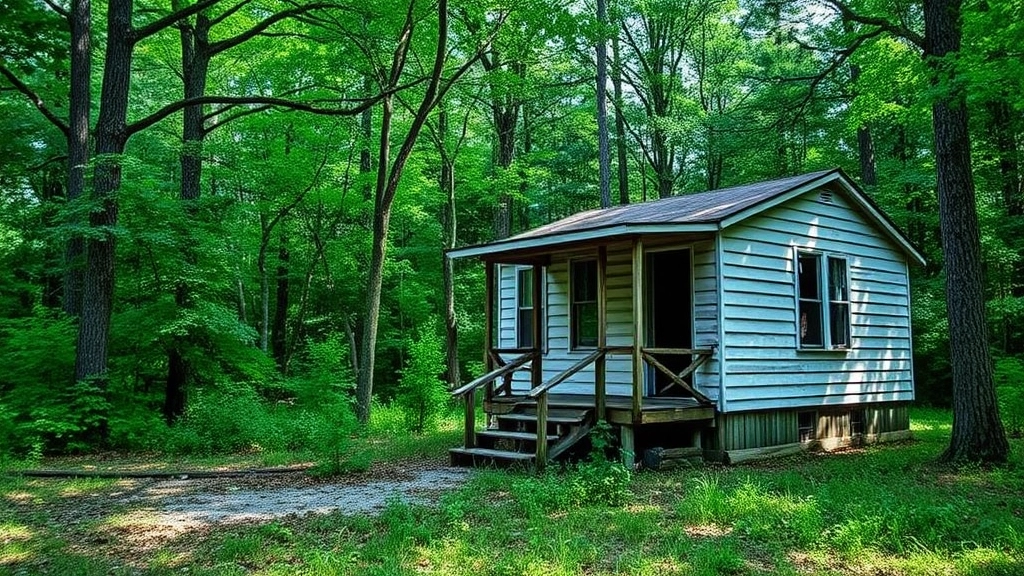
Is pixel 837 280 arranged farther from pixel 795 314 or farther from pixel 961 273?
pixel 961 273

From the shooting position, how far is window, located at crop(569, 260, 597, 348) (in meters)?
11.4

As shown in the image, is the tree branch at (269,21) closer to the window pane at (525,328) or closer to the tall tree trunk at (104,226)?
the tall tree trunk at (104,226)

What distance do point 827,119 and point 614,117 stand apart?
750cm

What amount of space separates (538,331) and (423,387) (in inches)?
134

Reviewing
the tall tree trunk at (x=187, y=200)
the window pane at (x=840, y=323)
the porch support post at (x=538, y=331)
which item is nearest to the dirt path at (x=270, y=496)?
the porch support post at (x=538, y=331)

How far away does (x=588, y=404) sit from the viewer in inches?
390

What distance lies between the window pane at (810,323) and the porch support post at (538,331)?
13.7 feet

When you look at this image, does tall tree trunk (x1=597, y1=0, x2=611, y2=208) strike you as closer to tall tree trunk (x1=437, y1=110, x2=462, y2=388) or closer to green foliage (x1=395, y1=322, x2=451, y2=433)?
tall tree trunk (x1=437, y1=110, x2=462, y2=388)

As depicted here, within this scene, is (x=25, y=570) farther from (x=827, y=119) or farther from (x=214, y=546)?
(x=827, y=119)

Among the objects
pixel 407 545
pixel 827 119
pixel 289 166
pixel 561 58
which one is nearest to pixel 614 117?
pixel 561 58

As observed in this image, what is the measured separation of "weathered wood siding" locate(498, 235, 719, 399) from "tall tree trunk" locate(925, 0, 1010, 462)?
2974 millimetres

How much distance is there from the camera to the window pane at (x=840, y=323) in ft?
37.5

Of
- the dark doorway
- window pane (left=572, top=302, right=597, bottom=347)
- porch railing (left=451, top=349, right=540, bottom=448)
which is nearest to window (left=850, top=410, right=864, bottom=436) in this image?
the dark doorway

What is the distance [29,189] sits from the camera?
901 inches
